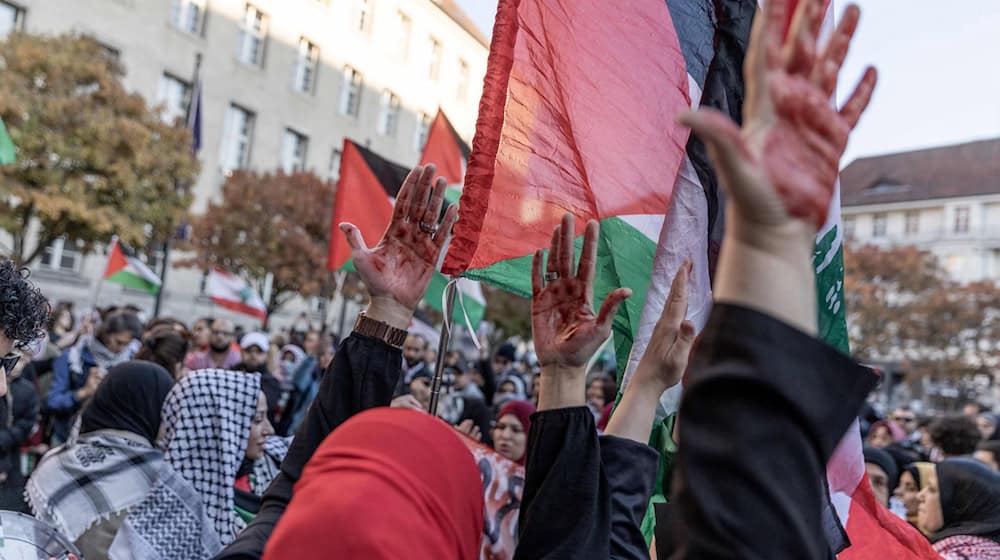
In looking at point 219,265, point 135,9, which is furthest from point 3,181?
point 135,9

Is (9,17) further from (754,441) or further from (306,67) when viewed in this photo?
(754,441)

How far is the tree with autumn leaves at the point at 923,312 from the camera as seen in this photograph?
37.6 m

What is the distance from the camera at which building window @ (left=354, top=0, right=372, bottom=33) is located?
30234 mm

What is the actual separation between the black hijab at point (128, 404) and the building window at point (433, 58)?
3128 cm

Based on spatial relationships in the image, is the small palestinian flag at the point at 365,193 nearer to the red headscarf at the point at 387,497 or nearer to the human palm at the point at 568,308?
the human palm at the point at 568,308

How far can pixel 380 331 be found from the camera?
2197 millimetres

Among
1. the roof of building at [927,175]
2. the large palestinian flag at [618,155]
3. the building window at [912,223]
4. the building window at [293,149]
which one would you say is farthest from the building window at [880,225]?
the large palestinian flag at [618,155]

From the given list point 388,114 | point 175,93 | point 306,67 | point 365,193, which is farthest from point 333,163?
point 365,193

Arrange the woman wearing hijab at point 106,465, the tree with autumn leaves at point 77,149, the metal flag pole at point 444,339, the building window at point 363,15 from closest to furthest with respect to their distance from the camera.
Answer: the metal flag pole at point 444,339 < the woman wearing hijab at point 106,465 < the tree with autumn leaves at point 77,149 < the building window at point 363,15

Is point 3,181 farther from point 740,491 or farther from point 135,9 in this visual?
point 740,491

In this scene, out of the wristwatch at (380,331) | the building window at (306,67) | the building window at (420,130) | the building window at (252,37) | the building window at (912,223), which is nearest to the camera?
the wristwatch at (380,331)

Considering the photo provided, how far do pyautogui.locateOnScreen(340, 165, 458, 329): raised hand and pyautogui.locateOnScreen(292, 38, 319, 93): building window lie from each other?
28.9 meters

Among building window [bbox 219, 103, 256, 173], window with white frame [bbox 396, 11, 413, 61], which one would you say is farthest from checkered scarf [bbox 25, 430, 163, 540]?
window with white frame [bbox 396, 11, 413, 61]

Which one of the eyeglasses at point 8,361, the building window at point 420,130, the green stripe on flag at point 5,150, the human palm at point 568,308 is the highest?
the building window at point 420,130
